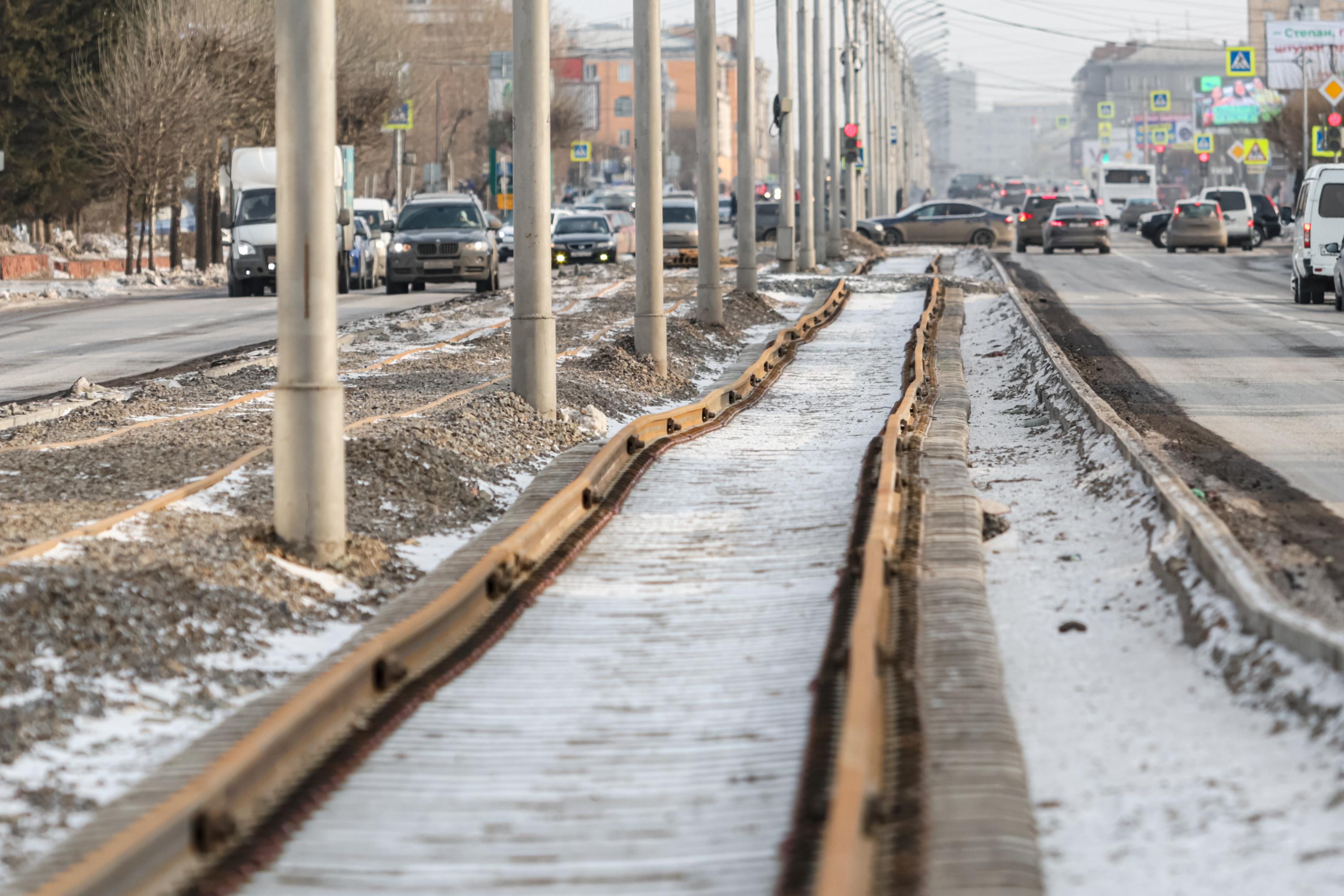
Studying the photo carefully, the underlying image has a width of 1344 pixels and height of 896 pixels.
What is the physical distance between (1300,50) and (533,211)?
87064 mm

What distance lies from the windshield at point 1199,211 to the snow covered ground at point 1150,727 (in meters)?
44.2

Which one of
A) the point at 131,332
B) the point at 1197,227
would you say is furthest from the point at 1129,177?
the point at 131,332

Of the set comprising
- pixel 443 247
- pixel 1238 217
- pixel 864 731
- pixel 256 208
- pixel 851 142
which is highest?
pixel 851 142

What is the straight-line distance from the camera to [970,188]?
16450 cm

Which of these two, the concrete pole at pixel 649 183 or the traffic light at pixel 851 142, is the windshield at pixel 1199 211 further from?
the concrete pole at pixel 649 183

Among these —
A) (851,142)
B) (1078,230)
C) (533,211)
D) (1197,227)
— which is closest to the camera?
(533,211)

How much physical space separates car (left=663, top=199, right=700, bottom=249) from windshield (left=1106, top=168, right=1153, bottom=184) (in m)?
39.5

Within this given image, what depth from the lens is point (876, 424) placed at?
13984 mm

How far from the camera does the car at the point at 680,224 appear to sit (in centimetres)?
4841

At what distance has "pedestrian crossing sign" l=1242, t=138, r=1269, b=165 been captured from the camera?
87938mm

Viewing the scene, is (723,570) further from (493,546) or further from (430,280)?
(430,280)

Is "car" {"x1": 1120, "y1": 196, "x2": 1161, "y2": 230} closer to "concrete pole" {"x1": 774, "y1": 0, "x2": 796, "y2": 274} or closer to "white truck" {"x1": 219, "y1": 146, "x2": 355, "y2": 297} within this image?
"concrete pole" {"x1": 774, "y1": 0, "x2": 796, "y2": 274}

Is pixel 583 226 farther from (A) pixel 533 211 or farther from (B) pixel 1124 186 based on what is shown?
(B) pixel 1124 186

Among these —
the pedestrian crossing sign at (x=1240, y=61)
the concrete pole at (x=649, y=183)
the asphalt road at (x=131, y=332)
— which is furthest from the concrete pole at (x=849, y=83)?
the concrete pole at (x=649, y=183)
